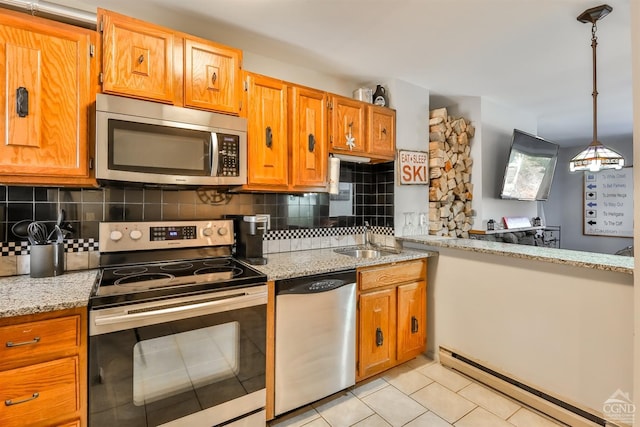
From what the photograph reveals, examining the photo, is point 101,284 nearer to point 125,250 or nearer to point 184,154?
point 125,250

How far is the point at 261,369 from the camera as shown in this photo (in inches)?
67.4

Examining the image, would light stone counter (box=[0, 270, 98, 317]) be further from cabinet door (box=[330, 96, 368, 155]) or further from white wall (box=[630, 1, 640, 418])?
white wall (box=[630, 1, 640, 418])

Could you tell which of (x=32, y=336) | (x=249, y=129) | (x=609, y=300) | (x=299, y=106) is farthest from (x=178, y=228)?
(x=609, y=300)

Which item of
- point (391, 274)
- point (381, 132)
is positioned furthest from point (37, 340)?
point (381, 132)

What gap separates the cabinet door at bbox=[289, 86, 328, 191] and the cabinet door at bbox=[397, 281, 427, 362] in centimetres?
108

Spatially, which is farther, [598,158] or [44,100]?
[598,158]

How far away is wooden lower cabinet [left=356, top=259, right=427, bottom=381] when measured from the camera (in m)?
2.19

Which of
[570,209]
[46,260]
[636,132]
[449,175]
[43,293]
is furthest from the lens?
[570,209]

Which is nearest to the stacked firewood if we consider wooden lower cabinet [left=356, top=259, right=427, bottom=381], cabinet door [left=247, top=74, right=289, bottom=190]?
wooden lower cabinet [left=356, top=259, right=427, bottom=381]

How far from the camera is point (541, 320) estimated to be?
195 centimetres

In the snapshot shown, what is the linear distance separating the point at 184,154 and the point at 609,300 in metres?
2.48

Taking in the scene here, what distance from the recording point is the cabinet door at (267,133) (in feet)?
6.77

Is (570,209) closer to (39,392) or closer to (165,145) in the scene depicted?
(165,145)

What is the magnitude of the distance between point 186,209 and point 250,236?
0.48 meters
